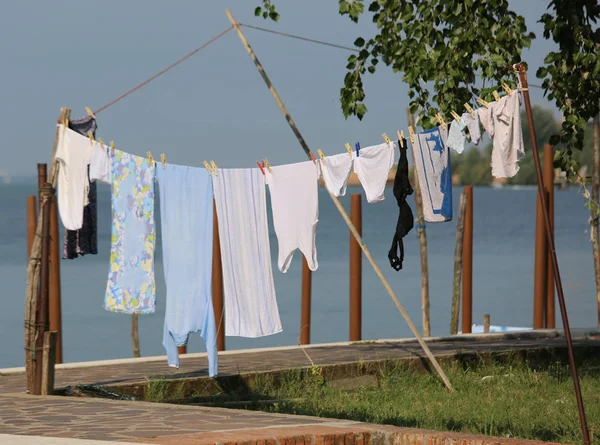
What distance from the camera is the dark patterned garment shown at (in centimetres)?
928

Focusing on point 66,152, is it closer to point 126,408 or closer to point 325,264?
point 126,408

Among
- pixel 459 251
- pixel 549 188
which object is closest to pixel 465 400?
pixel 549 188

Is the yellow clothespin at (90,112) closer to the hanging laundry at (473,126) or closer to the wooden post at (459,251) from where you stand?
the hanging laundry at (473,126)

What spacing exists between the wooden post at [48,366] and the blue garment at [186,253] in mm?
864

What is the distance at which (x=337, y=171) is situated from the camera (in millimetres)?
9031

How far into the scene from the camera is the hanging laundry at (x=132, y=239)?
8.96m

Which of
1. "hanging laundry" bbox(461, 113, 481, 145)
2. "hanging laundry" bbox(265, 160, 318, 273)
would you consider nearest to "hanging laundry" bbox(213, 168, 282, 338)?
"hanging laundry" bbox(265, 160, 318, 273)

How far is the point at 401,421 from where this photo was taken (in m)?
8.45

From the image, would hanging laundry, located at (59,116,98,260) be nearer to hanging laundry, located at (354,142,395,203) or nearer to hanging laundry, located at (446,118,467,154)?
hanging laundry, located at (354,142,395,203)

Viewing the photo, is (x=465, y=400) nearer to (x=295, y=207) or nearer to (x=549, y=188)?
(x=295, y=207)

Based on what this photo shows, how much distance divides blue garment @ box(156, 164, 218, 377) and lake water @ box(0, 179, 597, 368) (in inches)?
534

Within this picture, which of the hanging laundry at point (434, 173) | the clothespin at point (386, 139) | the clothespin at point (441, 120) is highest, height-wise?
the clothespin at point (441, 120)

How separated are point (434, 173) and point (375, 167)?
467 mm

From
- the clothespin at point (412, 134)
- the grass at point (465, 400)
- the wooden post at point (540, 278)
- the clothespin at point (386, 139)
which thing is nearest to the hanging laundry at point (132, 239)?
the grass at point (465, 400)
